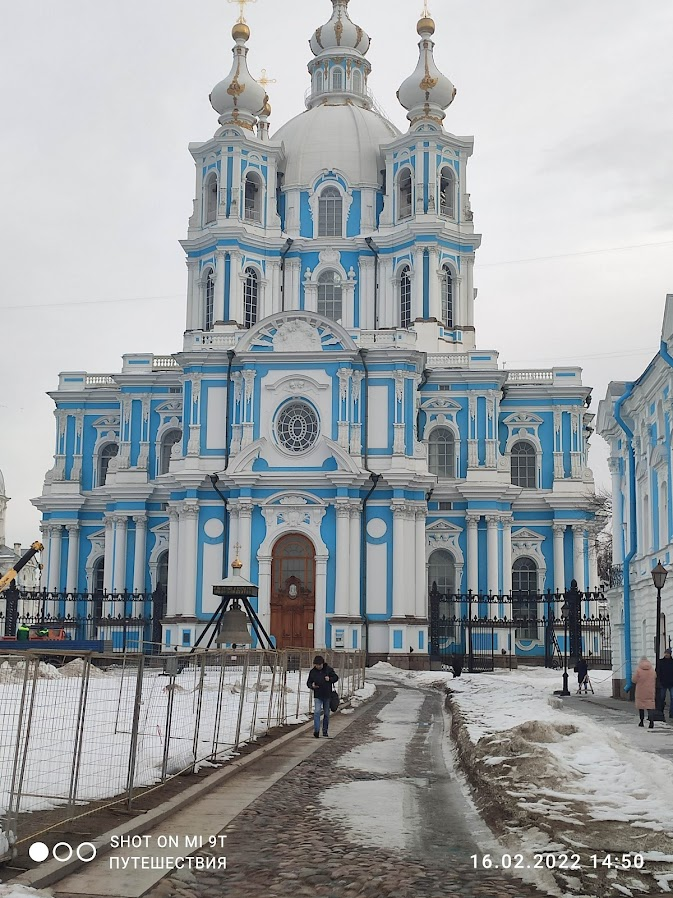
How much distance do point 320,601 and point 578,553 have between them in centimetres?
1186

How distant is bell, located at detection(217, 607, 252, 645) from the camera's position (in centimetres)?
3255

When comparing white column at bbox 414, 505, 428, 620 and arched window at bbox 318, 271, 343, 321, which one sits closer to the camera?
white column at bbox 414, 505, 428, 620

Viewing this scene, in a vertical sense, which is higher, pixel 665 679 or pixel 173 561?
pixel 173 561

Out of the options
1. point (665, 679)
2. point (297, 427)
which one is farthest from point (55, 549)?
point (665, 679)

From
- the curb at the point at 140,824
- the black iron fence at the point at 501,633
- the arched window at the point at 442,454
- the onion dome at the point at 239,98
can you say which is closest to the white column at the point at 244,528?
the black iron fence at the point at 501,633

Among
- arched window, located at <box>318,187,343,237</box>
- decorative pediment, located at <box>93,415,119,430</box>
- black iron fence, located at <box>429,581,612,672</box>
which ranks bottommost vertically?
black iron fence, located at <box>429,581,612,672</box>

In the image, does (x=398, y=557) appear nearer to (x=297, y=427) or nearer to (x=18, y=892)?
(x=297, y=427)

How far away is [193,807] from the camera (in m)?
10.6

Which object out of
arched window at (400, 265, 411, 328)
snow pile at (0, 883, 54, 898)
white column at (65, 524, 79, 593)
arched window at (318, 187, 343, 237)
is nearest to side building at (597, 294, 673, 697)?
snow pile at (0, 883, 54, 898)

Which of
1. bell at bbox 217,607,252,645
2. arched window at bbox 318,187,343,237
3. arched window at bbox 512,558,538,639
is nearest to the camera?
bell at bbox 217,607,252,645

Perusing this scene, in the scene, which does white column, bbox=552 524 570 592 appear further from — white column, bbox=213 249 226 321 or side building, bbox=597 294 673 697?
white column, bbox=213 249 226 321

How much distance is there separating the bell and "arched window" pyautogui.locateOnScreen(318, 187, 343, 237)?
2285 cm

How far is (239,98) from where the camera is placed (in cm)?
5106

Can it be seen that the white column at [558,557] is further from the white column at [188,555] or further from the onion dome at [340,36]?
the onion dome at [340,36]
